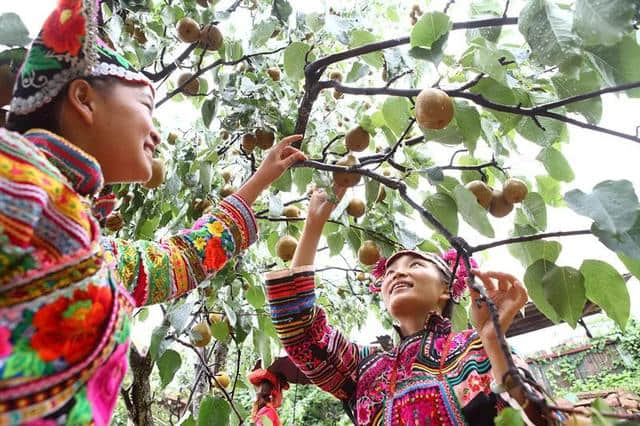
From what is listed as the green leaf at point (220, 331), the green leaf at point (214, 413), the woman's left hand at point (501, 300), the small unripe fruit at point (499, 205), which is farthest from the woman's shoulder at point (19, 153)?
the green leaf at point (220, 331)

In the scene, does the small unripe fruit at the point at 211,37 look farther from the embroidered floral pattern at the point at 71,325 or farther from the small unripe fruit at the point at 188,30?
the embroidered floral pattern at the point at 71,325

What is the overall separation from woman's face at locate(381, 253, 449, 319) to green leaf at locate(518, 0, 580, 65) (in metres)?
0.63

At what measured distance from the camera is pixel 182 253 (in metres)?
0.91

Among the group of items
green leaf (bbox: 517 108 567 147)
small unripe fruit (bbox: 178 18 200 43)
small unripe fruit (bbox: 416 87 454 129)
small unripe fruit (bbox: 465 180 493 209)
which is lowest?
small unripe fruit (bbox: 465 180 493 209)

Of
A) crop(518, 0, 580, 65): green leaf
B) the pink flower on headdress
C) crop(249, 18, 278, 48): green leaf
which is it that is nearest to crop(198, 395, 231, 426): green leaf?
the pink flower on headdress

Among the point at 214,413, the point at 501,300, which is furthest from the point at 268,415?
Answer: the point at 501,300

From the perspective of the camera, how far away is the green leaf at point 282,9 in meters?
1.09

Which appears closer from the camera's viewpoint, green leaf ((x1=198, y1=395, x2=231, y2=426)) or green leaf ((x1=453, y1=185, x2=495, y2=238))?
green leaf ((x1=453, y1=185, x2=495, y2=238))

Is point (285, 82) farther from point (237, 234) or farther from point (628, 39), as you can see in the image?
point (628, 39)

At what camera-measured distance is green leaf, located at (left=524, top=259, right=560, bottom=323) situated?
0.79 meters

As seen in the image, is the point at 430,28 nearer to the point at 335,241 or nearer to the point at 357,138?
the point at 357,138

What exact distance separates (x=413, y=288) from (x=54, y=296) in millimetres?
828

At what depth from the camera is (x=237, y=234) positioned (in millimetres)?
977

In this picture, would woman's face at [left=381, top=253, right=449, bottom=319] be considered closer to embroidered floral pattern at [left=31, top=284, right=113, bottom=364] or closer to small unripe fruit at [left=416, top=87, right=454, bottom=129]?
small unripe fruit at [left=416, top=87, right=454, bottom=129]
